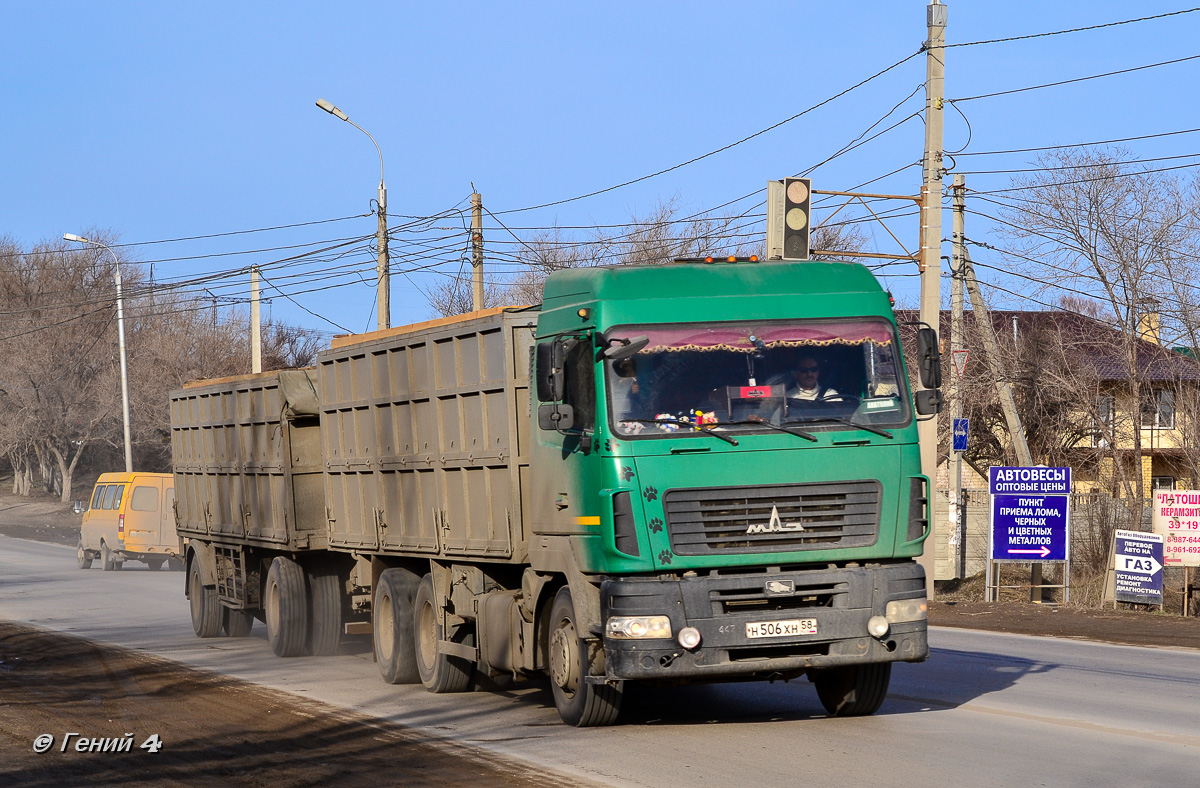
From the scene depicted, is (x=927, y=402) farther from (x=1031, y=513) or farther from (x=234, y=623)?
(x=1031, y=513)

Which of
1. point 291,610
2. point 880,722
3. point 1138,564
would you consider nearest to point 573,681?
point 880,722

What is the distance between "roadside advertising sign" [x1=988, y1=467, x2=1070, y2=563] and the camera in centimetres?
2144

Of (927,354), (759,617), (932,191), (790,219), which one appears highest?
(932,191)

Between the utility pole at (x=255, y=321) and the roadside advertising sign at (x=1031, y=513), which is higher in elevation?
the utility pole at (x=255, y=321)

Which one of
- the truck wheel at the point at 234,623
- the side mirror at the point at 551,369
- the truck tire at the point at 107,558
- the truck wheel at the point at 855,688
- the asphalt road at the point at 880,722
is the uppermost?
the side mirror at the point at 551,369

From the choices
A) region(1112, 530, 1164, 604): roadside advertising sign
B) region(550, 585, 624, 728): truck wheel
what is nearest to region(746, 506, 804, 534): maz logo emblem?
region(550, 585, 624, 728): truck wheel

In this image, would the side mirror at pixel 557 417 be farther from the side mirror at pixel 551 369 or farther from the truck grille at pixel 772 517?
the truck grille at pixel 772 517

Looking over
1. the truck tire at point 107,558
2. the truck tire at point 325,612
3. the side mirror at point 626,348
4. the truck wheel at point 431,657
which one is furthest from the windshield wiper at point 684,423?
the truck tire at point 107,558

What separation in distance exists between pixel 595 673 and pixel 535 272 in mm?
43995

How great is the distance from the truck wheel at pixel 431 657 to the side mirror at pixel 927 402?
14.9 feet

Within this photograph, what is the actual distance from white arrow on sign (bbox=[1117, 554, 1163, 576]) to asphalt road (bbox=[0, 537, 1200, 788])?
14.8ft

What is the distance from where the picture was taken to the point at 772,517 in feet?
30.3

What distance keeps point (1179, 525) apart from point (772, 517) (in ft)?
43.7

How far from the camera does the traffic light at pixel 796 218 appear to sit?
18.4 meters
